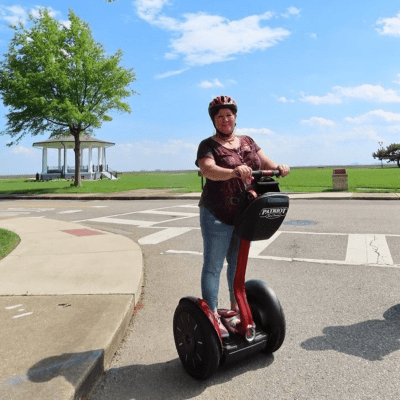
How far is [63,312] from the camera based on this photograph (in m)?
3.85

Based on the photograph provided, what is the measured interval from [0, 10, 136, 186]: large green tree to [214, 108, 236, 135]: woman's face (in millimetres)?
24998

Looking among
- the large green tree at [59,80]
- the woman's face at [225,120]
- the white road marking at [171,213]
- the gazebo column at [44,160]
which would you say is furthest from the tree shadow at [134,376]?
the gazebo column at [44,160]

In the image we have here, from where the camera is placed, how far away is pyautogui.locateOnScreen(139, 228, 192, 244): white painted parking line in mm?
8375

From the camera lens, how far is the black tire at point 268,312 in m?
3.00

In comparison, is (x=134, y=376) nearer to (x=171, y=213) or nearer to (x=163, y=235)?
(x=163, y=235)

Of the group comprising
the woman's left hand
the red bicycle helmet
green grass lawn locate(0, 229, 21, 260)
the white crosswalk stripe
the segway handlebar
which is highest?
the red bicycle helmet

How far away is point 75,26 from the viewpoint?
94.7ft

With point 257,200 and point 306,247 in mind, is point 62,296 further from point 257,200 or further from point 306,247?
point 306,247

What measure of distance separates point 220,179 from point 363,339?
79.1 inches

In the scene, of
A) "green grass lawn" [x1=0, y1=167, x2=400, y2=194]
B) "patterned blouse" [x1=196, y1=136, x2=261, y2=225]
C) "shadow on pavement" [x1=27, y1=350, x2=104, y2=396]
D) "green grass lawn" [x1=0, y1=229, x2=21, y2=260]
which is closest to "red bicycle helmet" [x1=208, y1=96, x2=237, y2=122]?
"patterned blouse" [x1=196, y1=136, x2=261, y2=225]

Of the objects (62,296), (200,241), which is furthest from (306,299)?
(200,241)

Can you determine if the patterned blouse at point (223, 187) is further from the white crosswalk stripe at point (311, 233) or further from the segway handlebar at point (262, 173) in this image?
the white crosswalk stripe at point (311, 233)

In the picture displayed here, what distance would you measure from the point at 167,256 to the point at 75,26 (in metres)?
26.9

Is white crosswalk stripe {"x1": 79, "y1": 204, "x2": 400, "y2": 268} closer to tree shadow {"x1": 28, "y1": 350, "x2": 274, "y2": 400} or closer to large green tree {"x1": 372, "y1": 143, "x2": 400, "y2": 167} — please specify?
tree shadow {"x1": 28, "y1": 350, "x2": 274, "y2": 400}
